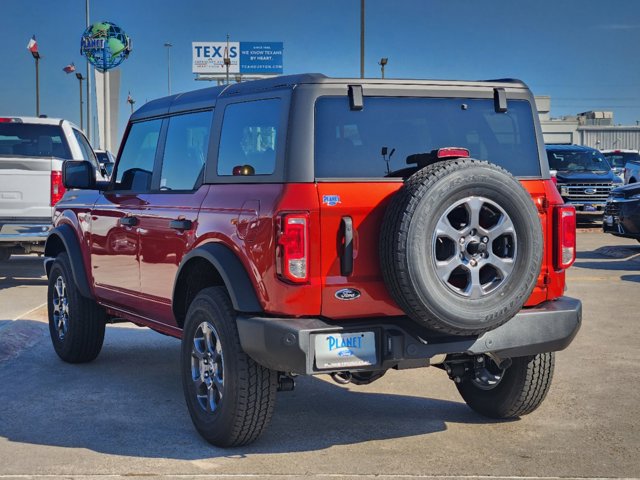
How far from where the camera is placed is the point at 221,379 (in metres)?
5.39

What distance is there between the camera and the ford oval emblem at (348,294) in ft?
16.2

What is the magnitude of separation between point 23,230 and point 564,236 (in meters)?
8.21

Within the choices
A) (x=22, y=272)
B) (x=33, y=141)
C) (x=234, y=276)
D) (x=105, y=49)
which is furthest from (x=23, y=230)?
(x=105, y=49)

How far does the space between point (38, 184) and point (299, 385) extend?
6.18 metres

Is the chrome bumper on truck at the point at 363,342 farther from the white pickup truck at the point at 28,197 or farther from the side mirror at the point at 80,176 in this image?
the white pickup truck at the point at 28,197

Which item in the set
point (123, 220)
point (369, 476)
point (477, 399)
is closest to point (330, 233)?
point (369, 476)

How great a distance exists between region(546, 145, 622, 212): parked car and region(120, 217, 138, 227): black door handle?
17496 mm

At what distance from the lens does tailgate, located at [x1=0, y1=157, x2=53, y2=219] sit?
1203cm

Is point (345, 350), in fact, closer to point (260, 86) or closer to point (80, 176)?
point (260, 86)

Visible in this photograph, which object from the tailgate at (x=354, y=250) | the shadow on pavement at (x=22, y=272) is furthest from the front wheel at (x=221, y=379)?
the shadow on pavement at (x=22, y=272)

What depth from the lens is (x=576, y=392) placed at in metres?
6.74

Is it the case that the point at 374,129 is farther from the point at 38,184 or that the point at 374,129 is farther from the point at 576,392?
the point at 38,184

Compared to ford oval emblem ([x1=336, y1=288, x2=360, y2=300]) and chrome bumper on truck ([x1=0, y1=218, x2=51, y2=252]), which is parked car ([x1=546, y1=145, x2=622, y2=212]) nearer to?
chrome bumper on truck ([x1=0, y1=218, x2=51, y2=252])

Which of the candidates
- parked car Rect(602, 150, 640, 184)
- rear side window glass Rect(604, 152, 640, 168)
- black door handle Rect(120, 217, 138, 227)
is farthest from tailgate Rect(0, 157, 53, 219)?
rear side window glass Rect(604, 152, 640, 168)
